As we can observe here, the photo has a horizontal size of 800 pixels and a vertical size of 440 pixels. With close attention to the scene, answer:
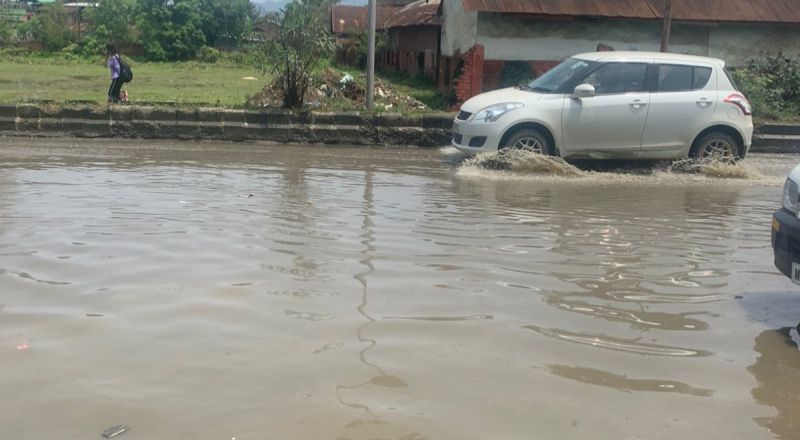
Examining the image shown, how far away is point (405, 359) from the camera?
3975mm

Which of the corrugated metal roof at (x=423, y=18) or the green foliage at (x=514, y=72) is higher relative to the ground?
the corrugated metal roof at (x=423, y=18)

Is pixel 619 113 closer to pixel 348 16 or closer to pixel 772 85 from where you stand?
pixel 772 85

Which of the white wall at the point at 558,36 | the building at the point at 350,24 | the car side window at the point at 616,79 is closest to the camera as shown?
the car side window at the point at 616,79

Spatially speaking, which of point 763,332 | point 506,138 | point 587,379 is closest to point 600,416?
point 587,379

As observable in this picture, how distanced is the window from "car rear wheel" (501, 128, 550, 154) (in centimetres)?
179

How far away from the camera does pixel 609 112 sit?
35.6 feet

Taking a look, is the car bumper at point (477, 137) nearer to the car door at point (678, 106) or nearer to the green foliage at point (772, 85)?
the car door at point (678, 106)

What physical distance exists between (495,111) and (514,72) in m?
7.74

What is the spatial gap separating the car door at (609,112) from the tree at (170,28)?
140 feet

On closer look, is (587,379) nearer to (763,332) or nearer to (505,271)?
(763,332)

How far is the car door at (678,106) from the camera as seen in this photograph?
432 inches

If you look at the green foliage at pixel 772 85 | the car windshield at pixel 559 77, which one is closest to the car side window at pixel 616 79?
the car windshield at pixel 559 77

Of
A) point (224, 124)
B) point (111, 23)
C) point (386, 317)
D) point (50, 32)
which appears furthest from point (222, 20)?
point (386, 317)

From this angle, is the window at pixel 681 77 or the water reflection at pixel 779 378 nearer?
the water reflection at pixel 779 378
